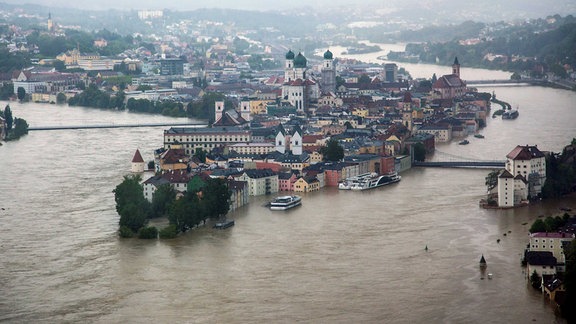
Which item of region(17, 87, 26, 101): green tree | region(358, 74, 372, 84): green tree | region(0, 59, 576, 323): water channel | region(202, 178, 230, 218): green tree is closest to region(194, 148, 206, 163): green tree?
region(0, 59, 576, 323): water channel

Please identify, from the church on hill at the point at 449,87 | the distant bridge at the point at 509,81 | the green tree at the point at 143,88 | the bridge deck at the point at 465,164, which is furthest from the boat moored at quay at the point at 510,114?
the green tree at the point at 143,88

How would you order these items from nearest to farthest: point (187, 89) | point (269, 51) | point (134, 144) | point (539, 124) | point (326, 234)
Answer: point (326, 234) → point (134, 144) → point (539, 124) → point (187, 89) → point (269, 51)

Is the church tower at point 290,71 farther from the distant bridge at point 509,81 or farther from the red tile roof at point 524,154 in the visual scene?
the red tile roof at point 524,154

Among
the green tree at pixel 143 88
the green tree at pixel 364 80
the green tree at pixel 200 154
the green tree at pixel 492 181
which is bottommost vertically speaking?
the green tree at pixel 492 181

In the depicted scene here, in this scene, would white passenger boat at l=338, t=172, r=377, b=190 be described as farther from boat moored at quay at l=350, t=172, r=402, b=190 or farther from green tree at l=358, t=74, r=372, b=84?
green tree at l=358, t=74, r=372, b=84

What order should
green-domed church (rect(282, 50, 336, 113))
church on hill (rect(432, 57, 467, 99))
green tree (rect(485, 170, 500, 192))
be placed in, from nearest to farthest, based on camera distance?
green tree (rect(485, 170, 500, 192)), green-domed church (rect(282, 50, 336, 113)), church on hill (rect(432, 57, 467, 99))

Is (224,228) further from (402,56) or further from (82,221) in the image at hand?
(402,56)

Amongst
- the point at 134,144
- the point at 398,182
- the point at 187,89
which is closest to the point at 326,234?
the point at 398,182
